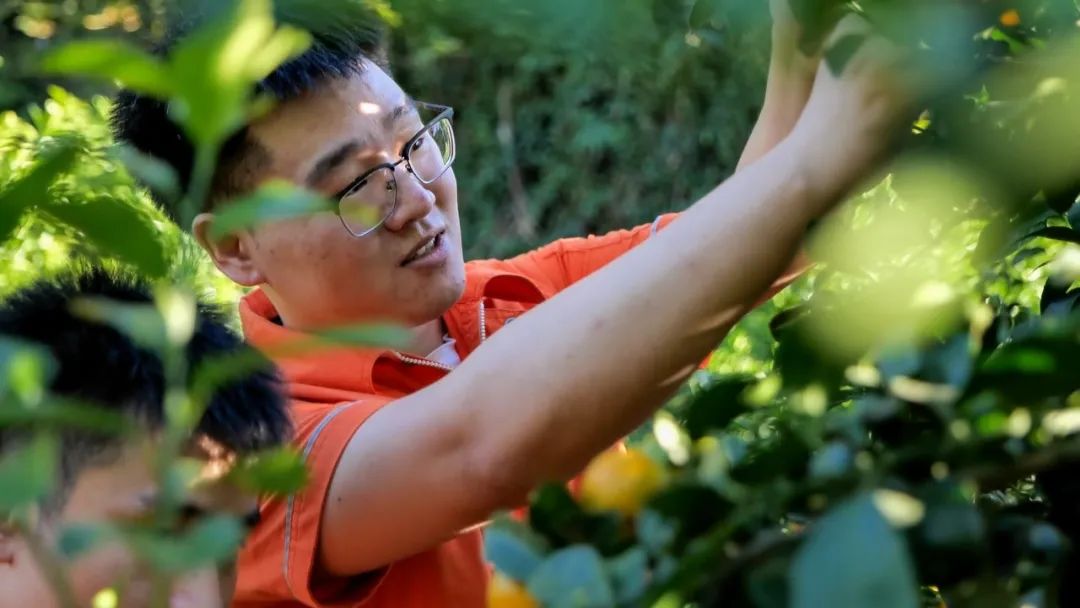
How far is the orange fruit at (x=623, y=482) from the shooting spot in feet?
2.52

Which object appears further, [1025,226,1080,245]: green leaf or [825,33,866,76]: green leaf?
[1025,226,1080,245]: green leaf

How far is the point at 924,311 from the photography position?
2.25 ft

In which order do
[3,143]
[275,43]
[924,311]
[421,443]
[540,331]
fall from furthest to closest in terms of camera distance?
1. [3,143]
2. [421,443]
3. [540,331]
4. [924,311]
5. [275,43]

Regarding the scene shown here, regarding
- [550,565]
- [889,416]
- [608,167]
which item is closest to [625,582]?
[550,565]

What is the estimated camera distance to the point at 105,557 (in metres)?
1.04

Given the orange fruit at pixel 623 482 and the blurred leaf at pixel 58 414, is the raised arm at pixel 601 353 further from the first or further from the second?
the blurred leaf at pixel 58 414

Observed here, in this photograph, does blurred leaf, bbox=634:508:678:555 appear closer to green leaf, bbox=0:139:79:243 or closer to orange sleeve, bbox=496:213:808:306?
green leaf, bbox=0:139:79:243

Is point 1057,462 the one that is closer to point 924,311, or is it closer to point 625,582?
point 924,311

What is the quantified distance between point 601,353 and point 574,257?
0.98 meters

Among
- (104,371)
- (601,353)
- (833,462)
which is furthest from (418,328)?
(833,462)

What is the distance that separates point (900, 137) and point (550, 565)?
0.39 meters

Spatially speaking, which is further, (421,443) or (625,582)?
(421,443)

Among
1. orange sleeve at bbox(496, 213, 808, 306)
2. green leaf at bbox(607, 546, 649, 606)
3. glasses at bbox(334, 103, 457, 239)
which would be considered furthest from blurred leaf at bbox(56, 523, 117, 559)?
orange sleeve at bbox(496, 213, 808, 306)

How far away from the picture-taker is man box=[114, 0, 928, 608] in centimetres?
89
